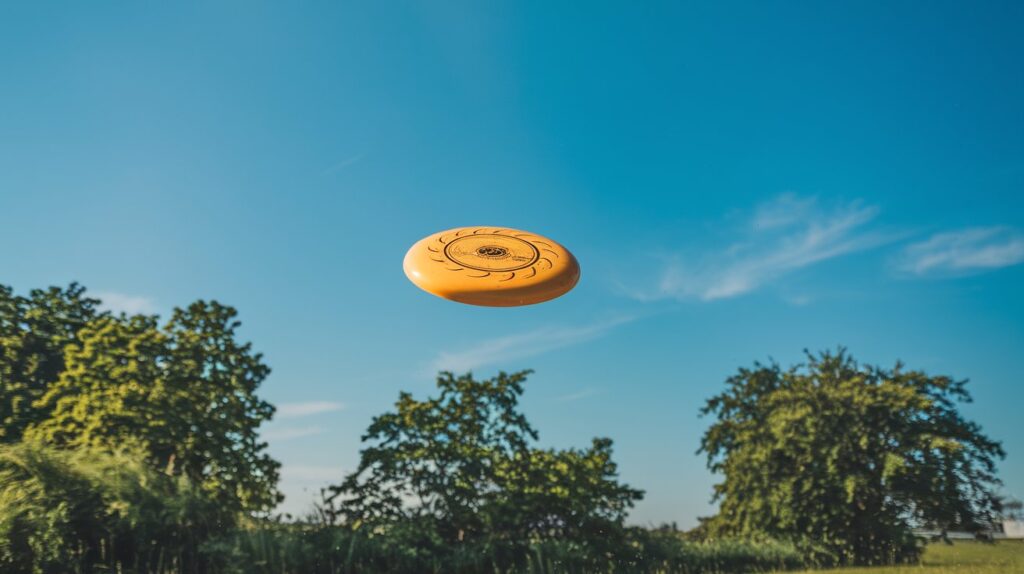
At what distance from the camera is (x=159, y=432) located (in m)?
11.3

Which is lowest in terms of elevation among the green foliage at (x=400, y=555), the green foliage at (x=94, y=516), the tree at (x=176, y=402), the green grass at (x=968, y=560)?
the green grass at (x=968, y=560)

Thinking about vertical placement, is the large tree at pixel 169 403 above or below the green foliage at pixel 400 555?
above

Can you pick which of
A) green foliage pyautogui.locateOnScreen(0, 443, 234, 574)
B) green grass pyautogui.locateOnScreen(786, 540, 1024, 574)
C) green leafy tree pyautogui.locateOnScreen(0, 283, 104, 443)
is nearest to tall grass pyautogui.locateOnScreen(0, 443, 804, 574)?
green foliage pyautogui.locateOnScreen(0, 443, 234, 574)

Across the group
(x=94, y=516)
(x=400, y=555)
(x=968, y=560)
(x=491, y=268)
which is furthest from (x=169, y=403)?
(x=968, y=560)

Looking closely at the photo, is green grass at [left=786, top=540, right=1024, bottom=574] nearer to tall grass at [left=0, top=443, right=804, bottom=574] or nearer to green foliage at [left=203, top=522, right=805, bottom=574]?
green foliage at [left=203, top=522, right=805, bottom=574]

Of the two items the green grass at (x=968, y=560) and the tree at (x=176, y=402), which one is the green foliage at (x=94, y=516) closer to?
the tree at (x=176, y=402)

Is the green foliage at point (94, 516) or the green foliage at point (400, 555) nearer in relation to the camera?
the green foliage at point (94, 516)

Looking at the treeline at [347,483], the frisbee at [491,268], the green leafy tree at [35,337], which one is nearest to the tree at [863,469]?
the treeline at [347,483]

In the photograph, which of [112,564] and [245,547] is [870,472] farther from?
[112,564]

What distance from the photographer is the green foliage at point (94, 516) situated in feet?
28.7

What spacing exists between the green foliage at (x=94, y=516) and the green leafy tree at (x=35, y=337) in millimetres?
4614

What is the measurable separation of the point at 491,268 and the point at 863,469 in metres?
15.9

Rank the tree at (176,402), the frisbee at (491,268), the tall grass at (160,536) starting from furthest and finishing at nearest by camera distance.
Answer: the tree at (176,402), the tall grass at (160,536), the frisbee at (491,268)

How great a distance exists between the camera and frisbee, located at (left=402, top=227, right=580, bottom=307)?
25.5 ft
